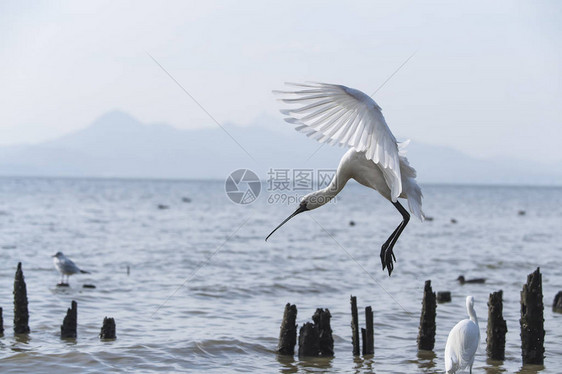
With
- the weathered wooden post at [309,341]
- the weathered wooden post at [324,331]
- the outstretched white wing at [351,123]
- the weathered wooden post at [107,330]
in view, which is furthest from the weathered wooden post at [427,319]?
the weathered wooden post at [107,330]

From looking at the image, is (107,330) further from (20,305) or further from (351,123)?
(351,123)

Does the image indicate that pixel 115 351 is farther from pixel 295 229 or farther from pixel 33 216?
pixel 33 216

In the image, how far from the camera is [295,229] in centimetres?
4259

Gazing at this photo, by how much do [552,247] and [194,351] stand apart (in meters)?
25.1

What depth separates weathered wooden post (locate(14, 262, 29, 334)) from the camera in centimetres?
1283

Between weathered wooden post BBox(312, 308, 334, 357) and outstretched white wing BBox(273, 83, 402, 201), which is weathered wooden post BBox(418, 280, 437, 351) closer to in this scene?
weathered wooden post BBox(312, 308, 334, 357)

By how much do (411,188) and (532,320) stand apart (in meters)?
4.29

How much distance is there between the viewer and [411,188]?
873cm

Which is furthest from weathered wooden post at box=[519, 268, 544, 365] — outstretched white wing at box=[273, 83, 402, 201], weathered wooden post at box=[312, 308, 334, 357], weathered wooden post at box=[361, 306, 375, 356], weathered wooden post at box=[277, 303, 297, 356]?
outstretched white wing at box=[273, 83, 402, 201]

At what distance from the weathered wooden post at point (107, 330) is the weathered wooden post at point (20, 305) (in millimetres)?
1444

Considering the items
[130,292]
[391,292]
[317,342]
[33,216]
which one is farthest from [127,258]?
[33,216]

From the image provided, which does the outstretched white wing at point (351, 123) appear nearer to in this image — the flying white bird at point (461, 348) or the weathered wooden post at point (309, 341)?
the flying white bird at point (461, 348)

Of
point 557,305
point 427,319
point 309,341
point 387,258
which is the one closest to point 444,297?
point 557,305

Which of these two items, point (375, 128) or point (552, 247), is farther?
point (552, 247)
